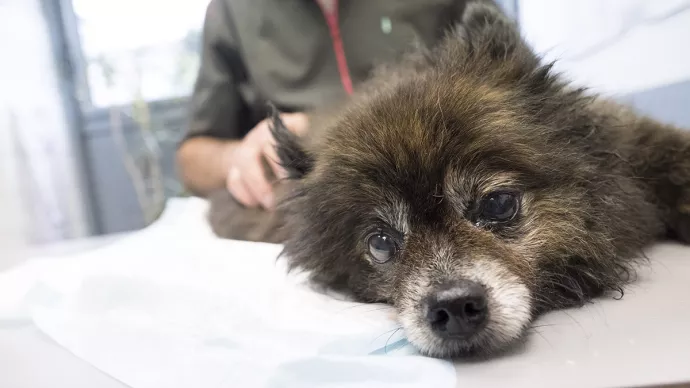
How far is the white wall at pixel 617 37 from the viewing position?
2488mm

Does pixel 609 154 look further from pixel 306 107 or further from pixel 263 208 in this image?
pixel 306 107

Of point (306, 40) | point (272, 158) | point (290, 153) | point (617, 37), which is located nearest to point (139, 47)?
point (306, 40)

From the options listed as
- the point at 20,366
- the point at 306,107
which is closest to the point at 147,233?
the point at 306,107

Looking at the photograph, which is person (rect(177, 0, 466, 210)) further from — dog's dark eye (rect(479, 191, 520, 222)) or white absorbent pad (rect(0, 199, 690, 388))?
dog's dark eye (rect(479, 191, 520, 222))

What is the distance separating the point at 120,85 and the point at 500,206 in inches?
129

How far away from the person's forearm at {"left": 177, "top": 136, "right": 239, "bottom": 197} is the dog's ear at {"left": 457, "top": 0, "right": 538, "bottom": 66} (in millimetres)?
1477

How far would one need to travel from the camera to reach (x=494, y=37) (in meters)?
1.82

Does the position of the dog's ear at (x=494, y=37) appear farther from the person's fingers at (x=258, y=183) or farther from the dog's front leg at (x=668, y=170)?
the person's fingers at (x=258, y=183)

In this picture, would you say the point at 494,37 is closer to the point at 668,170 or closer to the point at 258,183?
the point at 668,170

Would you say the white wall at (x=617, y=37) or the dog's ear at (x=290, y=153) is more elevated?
the white wall at (x=617, y=37)

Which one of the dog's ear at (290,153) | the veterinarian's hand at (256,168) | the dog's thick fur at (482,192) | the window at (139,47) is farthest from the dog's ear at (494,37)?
the window at (139,47)

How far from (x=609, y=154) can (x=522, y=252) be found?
46cm

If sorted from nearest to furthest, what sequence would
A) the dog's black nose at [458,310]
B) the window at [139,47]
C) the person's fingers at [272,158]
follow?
1. the dog's black nose at [458,310]
2. the person's fingers at [272,158]
3. the window at [139,47]

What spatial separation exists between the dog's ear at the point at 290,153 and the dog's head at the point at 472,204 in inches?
6.5
